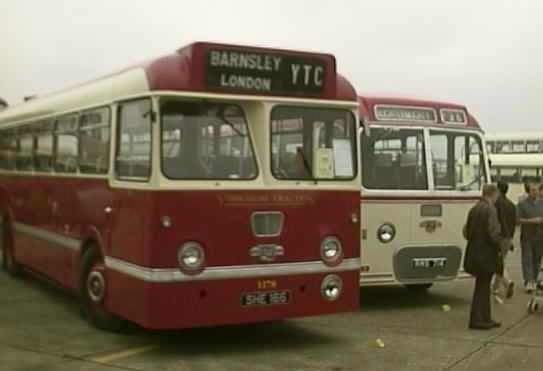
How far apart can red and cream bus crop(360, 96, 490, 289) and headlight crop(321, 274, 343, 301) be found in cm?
244

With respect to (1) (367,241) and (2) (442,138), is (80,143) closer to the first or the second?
(1) (367,241)

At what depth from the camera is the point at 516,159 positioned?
34219mm

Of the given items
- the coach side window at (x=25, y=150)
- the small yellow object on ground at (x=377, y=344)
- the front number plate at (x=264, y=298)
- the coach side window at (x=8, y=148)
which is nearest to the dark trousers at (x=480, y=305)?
the small yellow object on ground at (x=377, y=344)

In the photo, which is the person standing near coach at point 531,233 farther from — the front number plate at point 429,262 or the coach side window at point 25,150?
the coach side window at point 25,150

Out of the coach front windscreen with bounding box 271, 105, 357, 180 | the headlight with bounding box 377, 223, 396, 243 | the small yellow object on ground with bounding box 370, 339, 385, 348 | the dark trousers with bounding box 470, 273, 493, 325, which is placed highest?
the coach front windscreen with bounding box 271, 105, 357, 180

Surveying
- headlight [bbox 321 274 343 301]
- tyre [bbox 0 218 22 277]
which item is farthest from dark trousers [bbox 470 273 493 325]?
tyre [bbox 0 218 22 277]

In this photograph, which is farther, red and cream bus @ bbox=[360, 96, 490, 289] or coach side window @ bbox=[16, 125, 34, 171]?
coach side window @ bbox=[16, 125, 34, 171]

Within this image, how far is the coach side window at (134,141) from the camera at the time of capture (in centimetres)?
771

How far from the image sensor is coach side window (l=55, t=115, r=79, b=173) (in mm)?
10034

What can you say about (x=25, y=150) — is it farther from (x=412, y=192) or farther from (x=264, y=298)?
(x=264, y=298)

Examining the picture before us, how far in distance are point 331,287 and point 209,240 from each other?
4.81 feet

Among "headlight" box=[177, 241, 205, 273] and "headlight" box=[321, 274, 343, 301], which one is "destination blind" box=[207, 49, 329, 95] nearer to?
"headlight" box=[177, 241, 205, 273]

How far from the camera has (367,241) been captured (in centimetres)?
1091

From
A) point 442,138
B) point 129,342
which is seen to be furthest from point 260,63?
point 442,138
